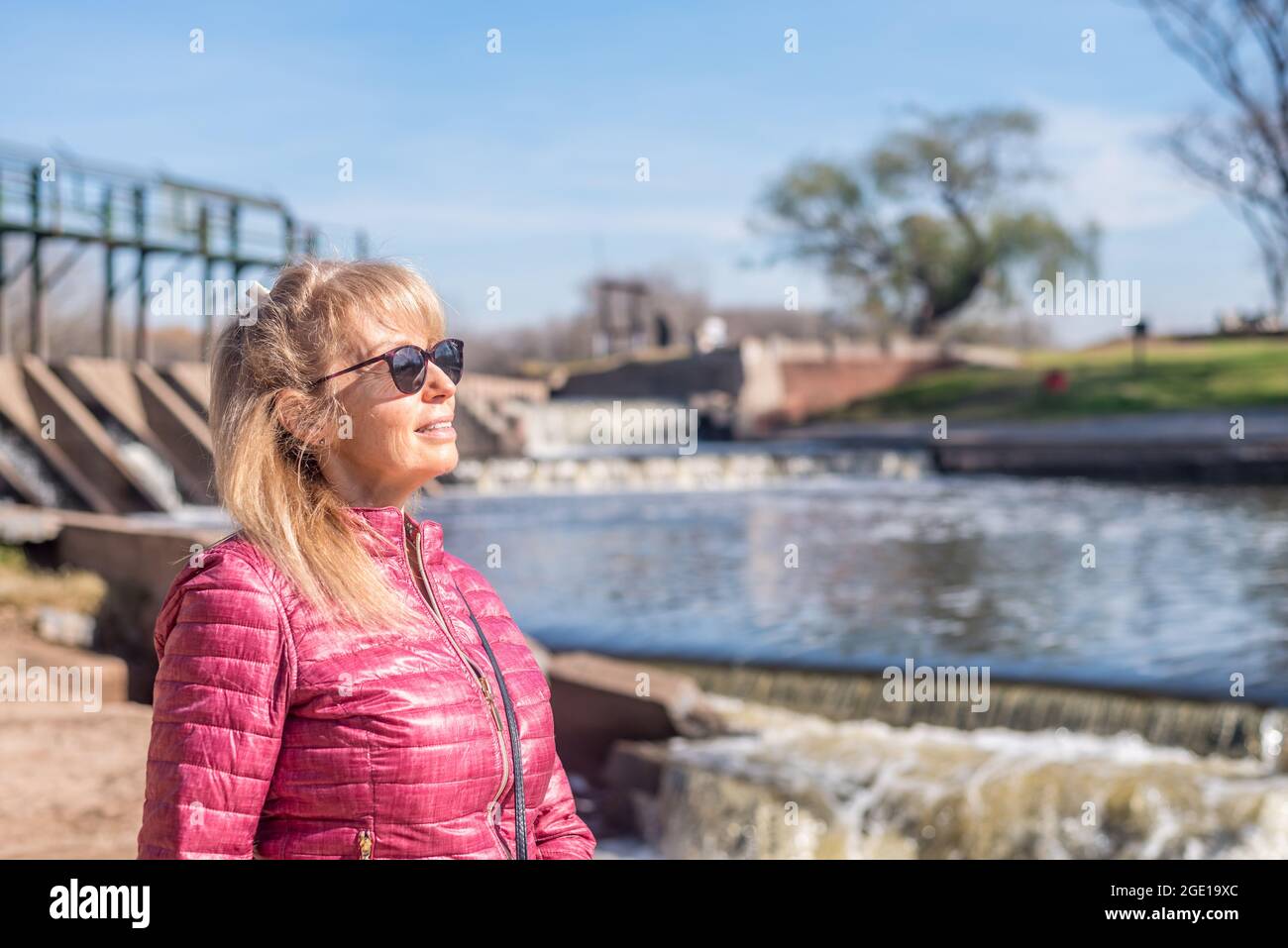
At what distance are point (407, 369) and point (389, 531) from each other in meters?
0.23

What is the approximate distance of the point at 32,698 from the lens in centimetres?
770

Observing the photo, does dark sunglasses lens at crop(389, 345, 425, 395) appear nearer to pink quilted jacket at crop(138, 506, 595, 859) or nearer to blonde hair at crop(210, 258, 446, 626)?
blonde hair at crop(210, 258, 446, 626)

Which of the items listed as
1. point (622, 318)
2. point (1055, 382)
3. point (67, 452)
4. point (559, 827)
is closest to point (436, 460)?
point (559, 827)

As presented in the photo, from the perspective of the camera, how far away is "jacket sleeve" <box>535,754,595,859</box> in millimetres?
1855

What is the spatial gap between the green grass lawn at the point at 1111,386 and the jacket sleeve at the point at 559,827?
38536mm

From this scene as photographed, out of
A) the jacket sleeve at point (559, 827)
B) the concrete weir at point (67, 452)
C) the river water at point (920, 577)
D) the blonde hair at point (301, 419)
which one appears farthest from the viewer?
the concrete weir at point (67, 452)

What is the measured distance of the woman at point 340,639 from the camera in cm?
151

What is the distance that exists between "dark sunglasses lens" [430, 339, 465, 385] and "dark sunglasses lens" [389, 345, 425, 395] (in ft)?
0.13

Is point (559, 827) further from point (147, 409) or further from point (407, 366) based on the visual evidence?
→ point (147, 409)

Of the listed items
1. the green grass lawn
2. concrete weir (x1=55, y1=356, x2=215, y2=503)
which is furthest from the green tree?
concrete weir (x1=55, y1=356, x2=215, y2=503)

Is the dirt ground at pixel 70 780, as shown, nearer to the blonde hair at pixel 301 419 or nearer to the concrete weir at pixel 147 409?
the blonde hair at pixel 301 419

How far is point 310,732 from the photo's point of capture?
1.56 metres

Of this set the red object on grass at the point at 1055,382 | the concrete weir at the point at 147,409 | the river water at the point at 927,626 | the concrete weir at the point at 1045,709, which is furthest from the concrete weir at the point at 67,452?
the red object on grass at the point at 1055,382
